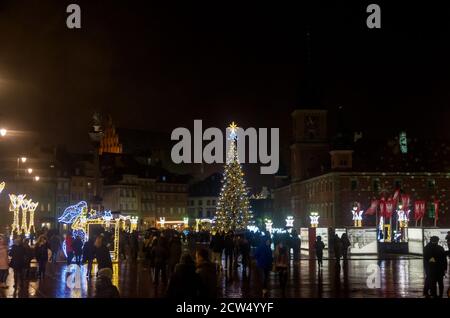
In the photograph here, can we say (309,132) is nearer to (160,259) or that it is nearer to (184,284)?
(160,259)

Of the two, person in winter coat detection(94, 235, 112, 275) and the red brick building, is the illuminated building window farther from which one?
person in winter coat detection(94, 235, 112, 275)

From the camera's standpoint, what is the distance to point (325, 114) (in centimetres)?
11056

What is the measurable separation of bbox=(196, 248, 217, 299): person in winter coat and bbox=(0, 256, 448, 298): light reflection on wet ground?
813 centimetres

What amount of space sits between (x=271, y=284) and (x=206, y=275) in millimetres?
13613

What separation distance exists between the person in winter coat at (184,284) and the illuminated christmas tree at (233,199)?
53.8m

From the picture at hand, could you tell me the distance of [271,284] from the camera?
25484 millimetres

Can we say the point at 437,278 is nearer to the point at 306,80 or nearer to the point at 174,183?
the point at 306,80

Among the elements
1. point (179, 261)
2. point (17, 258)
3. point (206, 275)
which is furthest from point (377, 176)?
point (206, 275)

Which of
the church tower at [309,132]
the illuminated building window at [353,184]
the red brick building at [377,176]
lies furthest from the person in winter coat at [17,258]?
the church tower at [309,132]

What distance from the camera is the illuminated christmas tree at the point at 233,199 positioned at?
65375 millimetres

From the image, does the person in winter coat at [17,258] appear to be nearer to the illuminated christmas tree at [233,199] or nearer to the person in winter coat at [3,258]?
the person in winter coat at [3,258]

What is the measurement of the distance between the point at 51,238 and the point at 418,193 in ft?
189

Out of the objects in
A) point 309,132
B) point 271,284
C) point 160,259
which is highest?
point 309,132

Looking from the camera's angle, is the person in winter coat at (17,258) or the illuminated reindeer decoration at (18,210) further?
the illuminated reindeer decoration at (18,210)
